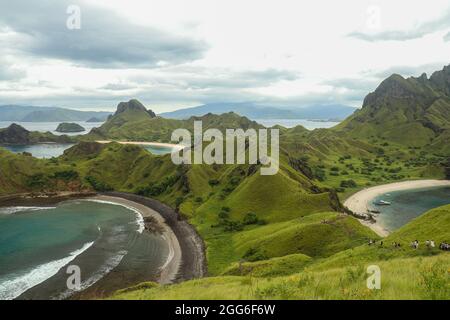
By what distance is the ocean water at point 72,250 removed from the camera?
86.8m

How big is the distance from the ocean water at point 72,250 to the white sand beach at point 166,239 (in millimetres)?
2235

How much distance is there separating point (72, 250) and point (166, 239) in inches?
1177

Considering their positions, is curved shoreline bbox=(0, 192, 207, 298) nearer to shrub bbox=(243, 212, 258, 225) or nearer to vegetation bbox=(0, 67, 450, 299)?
vegetation bbox=(0, 67, 450, 299)

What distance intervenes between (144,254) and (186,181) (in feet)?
230

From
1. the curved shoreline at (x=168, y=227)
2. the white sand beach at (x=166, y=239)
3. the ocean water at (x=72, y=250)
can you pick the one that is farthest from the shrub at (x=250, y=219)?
the ocean water at (x=72, y=250)

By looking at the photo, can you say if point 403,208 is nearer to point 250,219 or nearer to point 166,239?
point 250,219

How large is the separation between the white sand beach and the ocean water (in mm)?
2235

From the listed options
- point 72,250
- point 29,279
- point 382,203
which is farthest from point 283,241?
point 382,203

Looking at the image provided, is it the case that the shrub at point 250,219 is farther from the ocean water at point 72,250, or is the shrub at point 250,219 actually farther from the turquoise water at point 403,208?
the turquoise water at point 403,208

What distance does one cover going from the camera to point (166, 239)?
121625 mm

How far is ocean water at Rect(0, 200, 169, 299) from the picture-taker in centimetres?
8681

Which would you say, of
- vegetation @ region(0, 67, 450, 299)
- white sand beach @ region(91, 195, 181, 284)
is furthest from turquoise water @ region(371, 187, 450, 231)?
white sand beach @ region(91, 195, 181, 284)

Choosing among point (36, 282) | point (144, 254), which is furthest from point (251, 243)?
point (36, 282)
